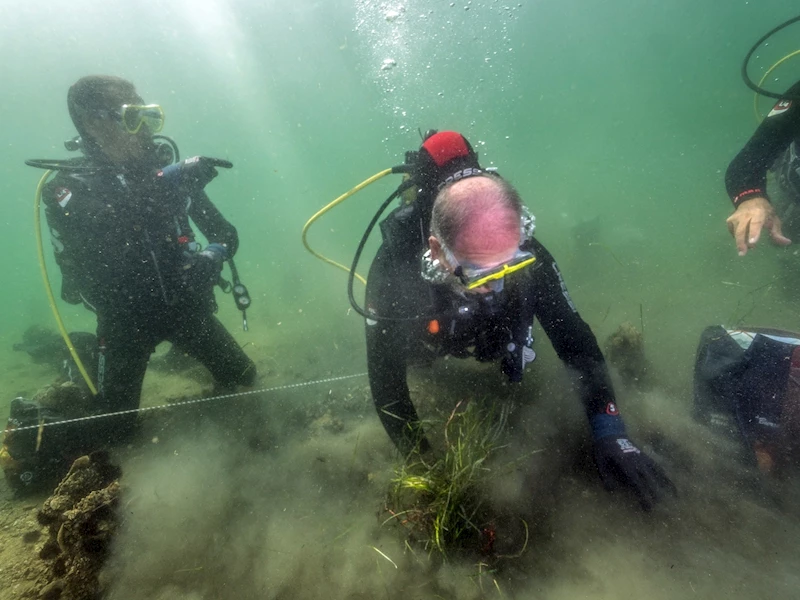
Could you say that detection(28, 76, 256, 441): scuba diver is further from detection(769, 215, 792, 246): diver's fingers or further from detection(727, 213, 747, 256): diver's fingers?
detection(769, 215, 792, 246): diver's fingers

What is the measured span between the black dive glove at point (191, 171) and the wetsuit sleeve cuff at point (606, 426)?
4.86 metres

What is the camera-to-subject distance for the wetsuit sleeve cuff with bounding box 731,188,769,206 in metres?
3.21

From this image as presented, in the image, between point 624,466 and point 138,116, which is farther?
point 138,116

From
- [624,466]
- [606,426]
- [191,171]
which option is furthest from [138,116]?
[624,466]

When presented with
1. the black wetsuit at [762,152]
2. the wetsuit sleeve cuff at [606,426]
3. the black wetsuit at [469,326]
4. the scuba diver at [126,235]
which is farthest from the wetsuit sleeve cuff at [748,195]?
the scuba diver at [126,235]

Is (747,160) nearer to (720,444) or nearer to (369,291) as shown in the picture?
(720,444)

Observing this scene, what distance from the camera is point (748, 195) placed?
3.25 meters

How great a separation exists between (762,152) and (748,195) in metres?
0.58

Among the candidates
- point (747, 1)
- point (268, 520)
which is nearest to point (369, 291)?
point (268, 520)

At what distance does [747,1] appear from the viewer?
4375 cm

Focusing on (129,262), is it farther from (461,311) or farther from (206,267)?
(461,311)

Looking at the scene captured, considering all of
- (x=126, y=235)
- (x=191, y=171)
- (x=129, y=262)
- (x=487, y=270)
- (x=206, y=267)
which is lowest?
(x=487, y=270)

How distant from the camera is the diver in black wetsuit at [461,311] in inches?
105

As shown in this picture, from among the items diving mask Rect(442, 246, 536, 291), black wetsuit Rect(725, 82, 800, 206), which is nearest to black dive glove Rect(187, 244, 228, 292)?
diving mask Rect(442, 246, 536, 291)
